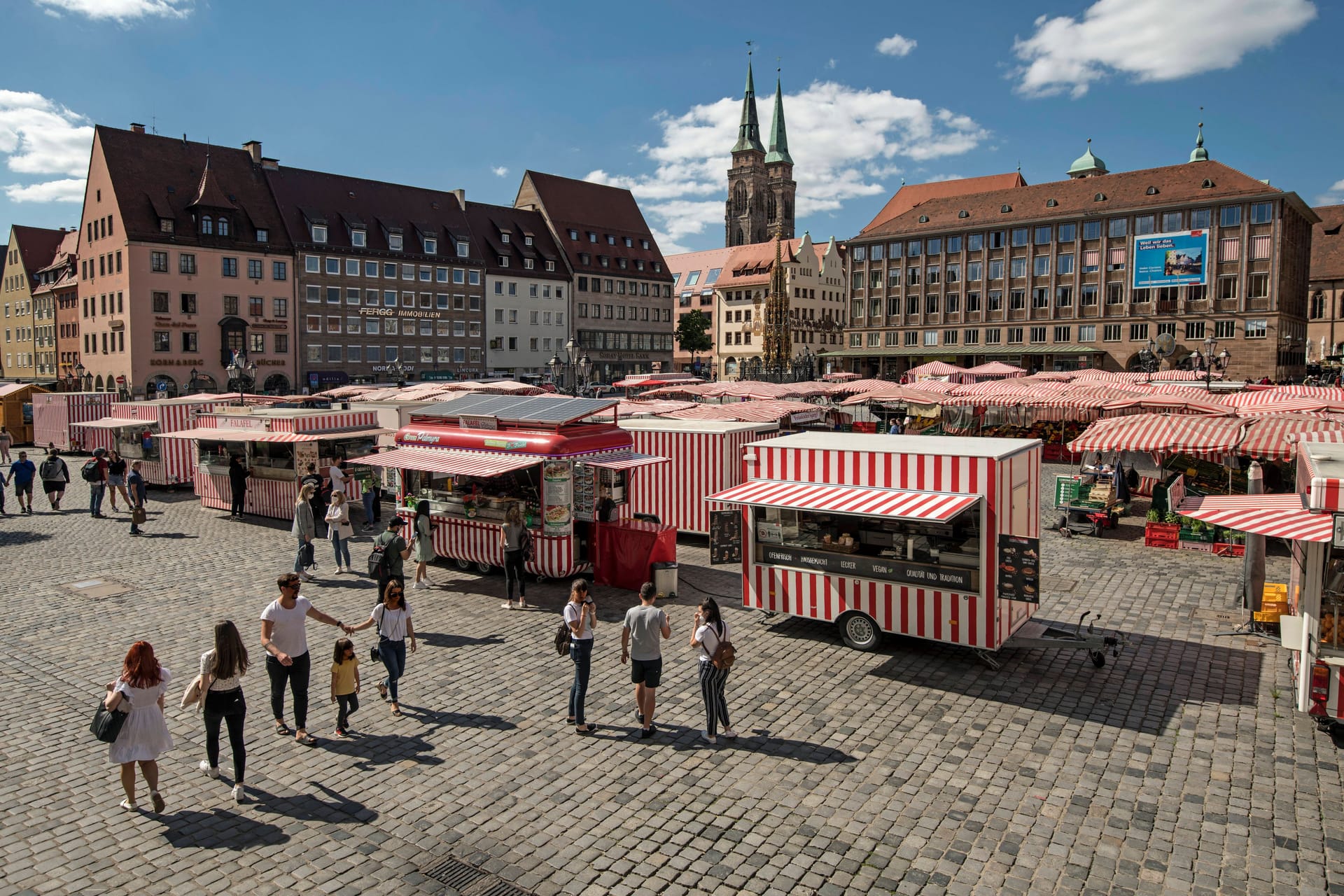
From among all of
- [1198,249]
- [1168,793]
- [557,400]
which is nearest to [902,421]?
[557,400]

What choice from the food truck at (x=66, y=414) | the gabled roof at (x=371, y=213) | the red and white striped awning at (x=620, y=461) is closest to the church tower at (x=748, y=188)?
the gabled roof at (x=371, y=213)

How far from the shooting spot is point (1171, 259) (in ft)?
243

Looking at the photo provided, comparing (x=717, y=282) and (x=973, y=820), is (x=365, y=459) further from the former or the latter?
(x=717, y=282)

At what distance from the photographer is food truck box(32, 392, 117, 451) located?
115ft

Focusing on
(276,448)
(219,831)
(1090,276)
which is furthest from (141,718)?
(1090,276)

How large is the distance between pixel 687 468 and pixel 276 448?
412 inches

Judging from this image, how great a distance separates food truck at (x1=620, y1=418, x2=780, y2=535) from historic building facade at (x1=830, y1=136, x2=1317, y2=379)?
6067cm

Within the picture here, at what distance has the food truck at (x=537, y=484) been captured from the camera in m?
14.9

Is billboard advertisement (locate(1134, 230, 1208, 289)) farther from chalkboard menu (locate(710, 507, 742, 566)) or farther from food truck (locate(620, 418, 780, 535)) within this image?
chalkboard menu (locate(710, 507, 742, 566))

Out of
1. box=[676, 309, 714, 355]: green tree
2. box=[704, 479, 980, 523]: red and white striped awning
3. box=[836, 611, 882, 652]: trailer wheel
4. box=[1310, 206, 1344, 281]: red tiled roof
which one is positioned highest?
box=[1310, 206, 1344, 281]: red tiled roof

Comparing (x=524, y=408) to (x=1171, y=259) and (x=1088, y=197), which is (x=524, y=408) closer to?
(x=1171, y=259)

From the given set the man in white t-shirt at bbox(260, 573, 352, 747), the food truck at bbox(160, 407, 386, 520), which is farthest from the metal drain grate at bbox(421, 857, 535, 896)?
the food truck at bbox(160, 407, 386, 520)

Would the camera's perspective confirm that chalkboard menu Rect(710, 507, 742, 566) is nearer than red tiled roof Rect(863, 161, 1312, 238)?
Yes

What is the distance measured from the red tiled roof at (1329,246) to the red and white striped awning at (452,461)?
351 ft
